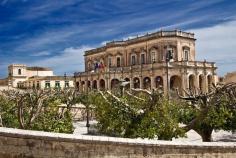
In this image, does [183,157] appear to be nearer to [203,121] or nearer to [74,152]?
[74,152]

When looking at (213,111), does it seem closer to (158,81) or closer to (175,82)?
(158,81)

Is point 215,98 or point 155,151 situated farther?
point 215,98

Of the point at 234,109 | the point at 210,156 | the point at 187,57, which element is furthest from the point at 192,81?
the point at 210,156

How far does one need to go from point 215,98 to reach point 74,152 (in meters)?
8.79

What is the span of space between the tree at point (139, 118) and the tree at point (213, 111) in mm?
1791

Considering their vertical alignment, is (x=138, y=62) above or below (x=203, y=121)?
above

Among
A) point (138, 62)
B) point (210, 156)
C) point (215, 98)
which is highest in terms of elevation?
point (138, 62)

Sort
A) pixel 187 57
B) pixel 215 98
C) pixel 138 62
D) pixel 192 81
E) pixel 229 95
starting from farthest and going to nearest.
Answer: pixel 138 62, pixel 187 57, pixel 192 81, pixel 229 95, pixel 215 98

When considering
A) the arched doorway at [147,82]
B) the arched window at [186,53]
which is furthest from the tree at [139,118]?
the arched window at [186,53]

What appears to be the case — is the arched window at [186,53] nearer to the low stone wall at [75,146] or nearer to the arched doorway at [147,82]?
the arched doorway at [147,82]

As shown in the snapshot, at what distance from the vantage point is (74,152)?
7934 millimetres

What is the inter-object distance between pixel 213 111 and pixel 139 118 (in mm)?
4026

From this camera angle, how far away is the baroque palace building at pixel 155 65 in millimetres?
48062

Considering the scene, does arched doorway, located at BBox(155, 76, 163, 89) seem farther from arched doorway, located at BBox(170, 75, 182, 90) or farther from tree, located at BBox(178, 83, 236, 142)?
tree, located at BBox(178, 83, 236, 142)
